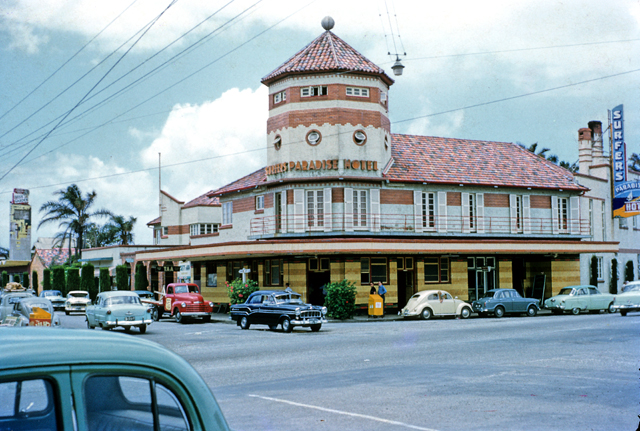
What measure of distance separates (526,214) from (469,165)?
4.92 metres

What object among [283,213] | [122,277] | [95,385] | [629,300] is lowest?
[629,300]

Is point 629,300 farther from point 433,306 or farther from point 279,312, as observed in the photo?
point 279,312

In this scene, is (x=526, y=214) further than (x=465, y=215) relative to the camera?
Yes

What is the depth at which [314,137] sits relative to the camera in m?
38.2

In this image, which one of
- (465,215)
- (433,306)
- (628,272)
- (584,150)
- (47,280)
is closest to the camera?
(433,306)

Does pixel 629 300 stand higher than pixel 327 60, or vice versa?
pixel 327 60

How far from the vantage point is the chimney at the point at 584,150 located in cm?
4944

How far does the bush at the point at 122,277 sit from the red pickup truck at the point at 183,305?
20779 millimetres

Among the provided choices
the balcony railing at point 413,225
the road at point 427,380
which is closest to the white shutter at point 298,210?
the balcony railing at point 413,225

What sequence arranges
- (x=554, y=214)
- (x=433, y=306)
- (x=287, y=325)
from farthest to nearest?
(x=554, y=214) < (x=433, y=306) < (x=287, y=325)

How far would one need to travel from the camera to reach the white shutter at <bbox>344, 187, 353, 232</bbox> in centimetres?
3775

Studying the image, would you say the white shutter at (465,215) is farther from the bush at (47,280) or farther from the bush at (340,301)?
the bush at (47,280)

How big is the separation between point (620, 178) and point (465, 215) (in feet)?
42.8

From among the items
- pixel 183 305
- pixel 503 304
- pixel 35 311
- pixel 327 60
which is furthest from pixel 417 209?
pixel 35 311
